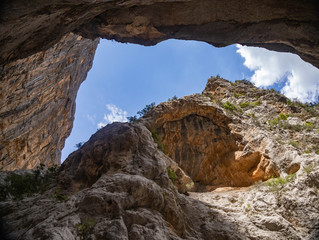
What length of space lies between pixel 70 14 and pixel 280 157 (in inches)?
534

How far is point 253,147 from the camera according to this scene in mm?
14062

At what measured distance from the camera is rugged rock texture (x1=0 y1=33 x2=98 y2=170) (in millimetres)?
16562

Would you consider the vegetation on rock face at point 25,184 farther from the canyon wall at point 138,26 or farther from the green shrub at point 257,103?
the green shrub at point 257,103

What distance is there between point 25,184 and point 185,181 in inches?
341

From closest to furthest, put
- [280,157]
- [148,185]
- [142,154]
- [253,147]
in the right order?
[148,185] → [142,154] → [280,157] → [253,147]

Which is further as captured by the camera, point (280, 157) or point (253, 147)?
point (253, 147)

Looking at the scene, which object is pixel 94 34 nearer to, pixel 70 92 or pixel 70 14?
pixel 70 14

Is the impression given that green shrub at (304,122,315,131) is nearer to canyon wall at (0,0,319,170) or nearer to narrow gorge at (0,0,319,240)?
narrow gorge at (0,0,319,240)

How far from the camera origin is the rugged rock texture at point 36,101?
652 inches

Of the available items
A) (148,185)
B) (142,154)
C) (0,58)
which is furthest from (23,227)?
(0,58)

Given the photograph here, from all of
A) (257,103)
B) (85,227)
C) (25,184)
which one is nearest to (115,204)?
(85,227)

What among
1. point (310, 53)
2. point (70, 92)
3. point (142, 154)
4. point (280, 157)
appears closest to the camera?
point (310, 53)

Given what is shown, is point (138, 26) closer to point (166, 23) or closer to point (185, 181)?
point (166, 23)

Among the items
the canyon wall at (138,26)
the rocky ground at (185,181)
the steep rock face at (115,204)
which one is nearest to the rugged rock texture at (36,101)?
the canyon wall at (138,26)
